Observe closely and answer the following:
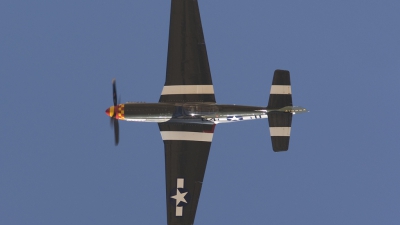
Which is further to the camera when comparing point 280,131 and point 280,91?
point 280,131

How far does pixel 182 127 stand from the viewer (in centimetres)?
2652

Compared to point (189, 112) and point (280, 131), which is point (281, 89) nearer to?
point (280, 131)

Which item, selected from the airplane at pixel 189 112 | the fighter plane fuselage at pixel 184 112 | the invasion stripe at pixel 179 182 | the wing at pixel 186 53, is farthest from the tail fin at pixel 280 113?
the invasion stripe at pixel 179 182

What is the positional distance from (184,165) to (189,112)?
7.16 feet

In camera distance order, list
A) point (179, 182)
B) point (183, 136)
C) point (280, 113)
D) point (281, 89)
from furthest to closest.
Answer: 1. point (183, 136)
2. point (179, 182)
3. point (280, 113)
4. point (281, 89)

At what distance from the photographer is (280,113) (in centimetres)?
2597

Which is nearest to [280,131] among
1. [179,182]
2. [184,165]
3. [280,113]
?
[280,113]

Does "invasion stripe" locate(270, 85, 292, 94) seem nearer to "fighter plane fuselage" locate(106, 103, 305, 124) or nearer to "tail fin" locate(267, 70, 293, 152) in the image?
"tail fin" locate(267, 70, 293, 152)

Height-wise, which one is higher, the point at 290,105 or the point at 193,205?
the point at 290,105

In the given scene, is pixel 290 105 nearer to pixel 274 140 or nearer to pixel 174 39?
pixel 274 140

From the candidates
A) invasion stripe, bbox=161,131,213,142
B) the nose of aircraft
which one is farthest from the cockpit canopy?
the nose of aircraft

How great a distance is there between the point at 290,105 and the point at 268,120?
1.06 metres

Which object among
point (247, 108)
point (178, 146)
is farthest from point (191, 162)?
point (247, 108)

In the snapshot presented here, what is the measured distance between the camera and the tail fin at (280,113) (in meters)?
25.8
